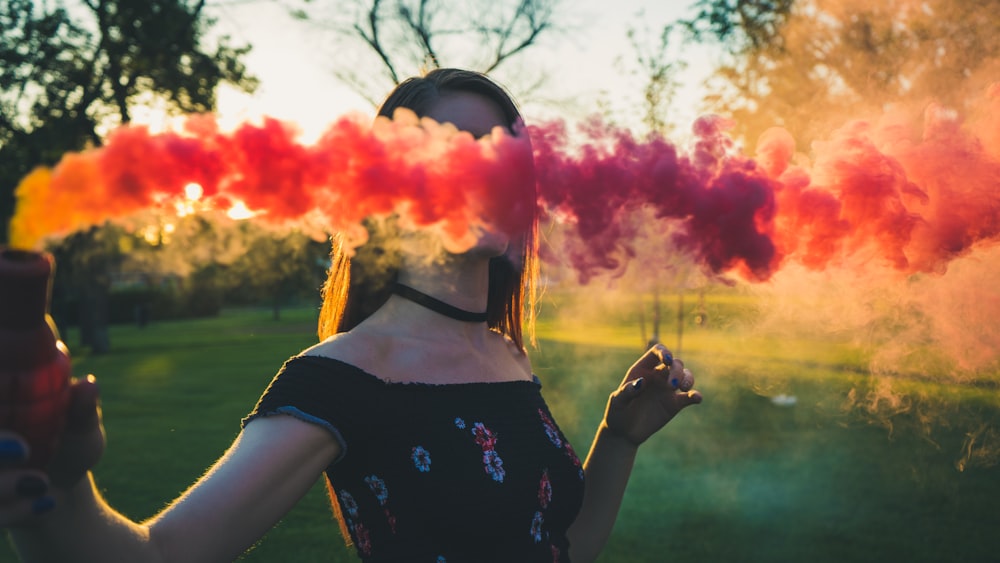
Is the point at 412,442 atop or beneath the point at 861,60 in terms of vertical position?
beneath

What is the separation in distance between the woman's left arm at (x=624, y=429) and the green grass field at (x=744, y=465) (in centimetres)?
324

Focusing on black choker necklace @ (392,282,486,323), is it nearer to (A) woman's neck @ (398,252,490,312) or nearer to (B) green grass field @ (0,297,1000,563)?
(A) woman's neck @ (398,252,490,312)

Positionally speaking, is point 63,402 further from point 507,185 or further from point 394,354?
point 507,185

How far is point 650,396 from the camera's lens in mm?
2736

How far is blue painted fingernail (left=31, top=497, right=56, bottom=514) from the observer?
1130mm

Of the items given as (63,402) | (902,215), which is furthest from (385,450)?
(902,215)

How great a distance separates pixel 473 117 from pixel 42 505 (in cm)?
153

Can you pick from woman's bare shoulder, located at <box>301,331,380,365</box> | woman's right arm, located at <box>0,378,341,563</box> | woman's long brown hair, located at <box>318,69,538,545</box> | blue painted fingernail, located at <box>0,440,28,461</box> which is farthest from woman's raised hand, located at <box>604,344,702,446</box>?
blue painted fingernail, located at <box>0,440,28,461</box>

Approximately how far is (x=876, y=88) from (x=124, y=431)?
12.8 metres

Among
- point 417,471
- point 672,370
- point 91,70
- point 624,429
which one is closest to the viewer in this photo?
point 417,471

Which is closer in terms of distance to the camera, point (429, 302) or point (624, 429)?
point (429, 302)

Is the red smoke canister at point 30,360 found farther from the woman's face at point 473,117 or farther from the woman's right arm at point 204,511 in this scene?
the woman's face at point 473,117

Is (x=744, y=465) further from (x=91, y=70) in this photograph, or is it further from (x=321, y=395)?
(x=91, y=70)

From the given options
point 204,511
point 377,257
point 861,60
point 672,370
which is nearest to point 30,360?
point 204,511
